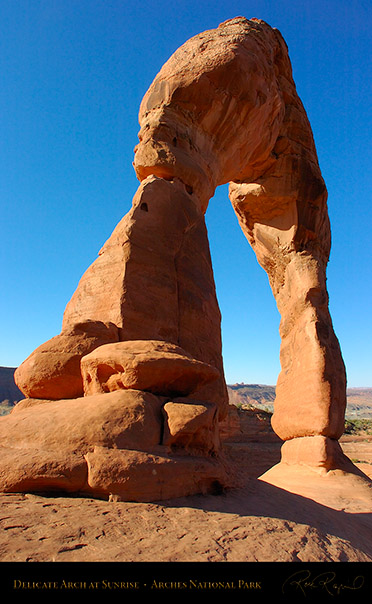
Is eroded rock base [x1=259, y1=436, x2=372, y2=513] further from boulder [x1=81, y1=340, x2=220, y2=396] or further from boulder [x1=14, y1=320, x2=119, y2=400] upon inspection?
boulder [x1=14, y1=320, x2=119, y2=400]

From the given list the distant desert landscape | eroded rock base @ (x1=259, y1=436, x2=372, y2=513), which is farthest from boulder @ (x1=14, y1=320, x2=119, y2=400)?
eroded rock base @ (x1=259, y1=436, x2=372, y2=513)

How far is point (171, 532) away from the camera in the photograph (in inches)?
81.7

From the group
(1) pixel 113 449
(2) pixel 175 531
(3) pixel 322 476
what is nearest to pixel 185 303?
(1) pixel 113 449

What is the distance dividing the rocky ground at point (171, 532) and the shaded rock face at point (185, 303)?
17cm

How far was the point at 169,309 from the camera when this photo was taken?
4.21m

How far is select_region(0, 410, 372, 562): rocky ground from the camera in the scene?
5.78ft

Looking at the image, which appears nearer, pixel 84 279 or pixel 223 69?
pixel 84 279

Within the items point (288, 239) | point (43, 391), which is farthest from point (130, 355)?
point (288, 239)

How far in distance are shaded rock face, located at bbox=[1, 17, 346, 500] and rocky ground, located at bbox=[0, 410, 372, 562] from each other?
6.9 inches

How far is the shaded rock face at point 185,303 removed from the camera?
2.56 metres

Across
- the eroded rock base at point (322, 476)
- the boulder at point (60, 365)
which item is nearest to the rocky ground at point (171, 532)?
the boulder at point (60, 365)
